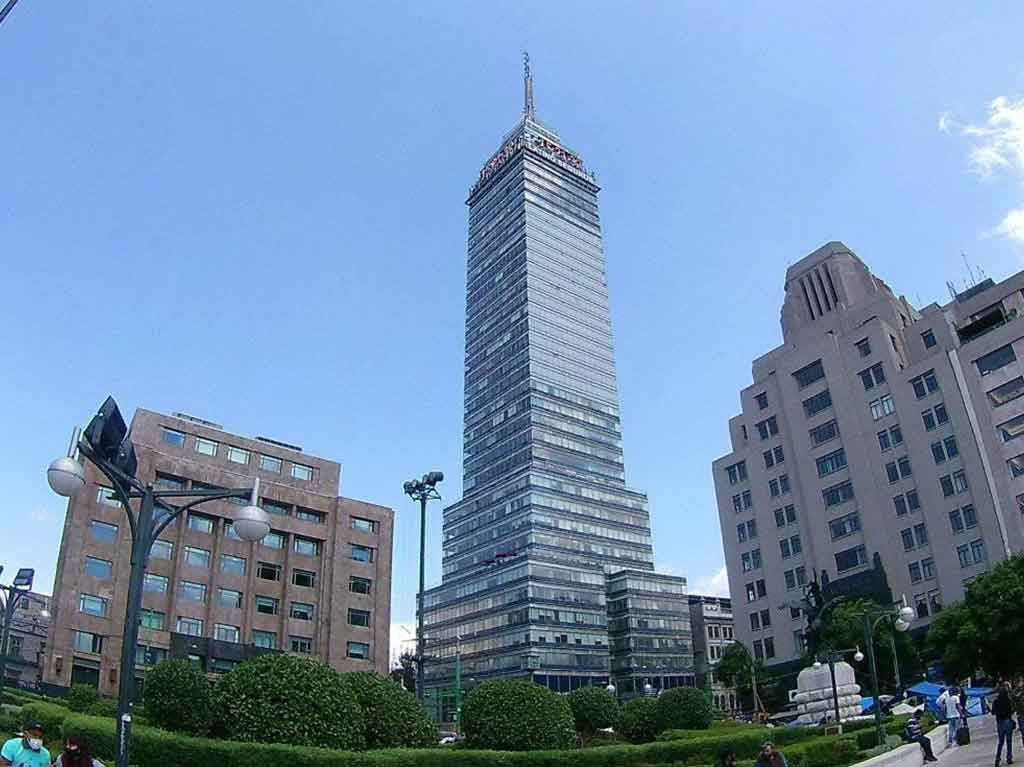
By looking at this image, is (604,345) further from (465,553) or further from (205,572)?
(205,572)

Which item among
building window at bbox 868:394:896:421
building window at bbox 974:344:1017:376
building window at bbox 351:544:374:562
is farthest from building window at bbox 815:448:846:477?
building window at bbox 351:544:374:562

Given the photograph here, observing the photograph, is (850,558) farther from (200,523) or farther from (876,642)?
(200,523)

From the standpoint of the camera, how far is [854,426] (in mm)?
80938

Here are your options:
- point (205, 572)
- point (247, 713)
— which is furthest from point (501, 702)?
point (205, 572)

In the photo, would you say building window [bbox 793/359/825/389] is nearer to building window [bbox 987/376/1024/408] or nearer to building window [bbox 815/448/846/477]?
building window [bbox 815/448/846/477]

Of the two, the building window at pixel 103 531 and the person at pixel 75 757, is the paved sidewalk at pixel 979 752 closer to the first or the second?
the person at pixel 75 757

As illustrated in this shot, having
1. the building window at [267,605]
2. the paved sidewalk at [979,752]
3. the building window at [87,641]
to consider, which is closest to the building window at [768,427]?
the building window at [267,605]

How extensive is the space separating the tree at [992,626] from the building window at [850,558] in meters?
27.5

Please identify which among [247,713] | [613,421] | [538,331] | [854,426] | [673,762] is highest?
[538,331]

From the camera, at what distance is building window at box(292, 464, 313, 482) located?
69.2 metres

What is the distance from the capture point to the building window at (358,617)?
65.4m

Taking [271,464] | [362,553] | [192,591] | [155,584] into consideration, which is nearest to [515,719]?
[155,584]

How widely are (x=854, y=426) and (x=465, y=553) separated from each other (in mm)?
76971

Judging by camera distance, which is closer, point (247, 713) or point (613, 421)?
point (247, 713)
